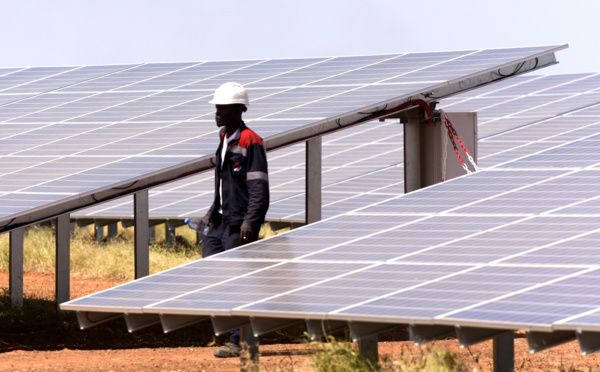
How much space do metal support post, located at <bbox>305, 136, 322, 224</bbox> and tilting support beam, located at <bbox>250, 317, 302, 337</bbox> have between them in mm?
6393

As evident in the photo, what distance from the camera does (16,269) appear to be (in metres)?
15.9

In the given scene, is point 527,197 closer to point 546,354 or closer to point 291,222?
point 546,354

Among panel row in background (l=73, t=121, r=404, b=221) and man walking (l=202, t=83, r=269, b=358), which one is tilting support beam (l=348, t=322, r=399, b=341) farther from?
panel row in background (l=73, t=121, r=404, b=221)

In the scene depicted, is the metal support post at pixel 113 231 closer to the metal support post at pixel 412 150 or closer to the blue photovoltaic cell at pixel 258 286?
the metal support post at pixel 412 150

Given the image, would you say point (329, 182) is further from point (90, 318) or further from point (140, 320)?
point (140, 320)

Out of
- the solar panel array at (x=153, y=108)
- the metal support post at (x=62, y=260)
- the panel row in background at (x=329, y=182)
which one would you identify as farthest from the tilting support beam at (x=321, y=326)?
the panel row in background at (x=329, y=182)

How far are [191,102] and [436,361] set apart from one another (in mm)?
8671

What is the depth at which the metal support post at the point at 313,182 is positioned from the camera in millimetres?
14305

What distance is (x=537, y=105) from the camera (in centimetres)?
2373

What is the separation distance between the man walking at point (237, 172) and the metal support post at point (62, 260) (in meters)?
4.23

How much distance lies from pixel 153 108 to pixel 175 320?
7873mm

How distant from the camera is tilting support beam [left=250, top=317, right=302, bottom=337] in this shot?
786 centimetres

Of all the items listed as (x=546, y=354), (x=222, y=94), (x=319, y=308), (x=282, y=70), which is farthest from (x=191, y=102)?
(x=319, y=308)

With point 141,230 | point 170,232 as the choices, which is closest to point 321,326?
point 141,230
